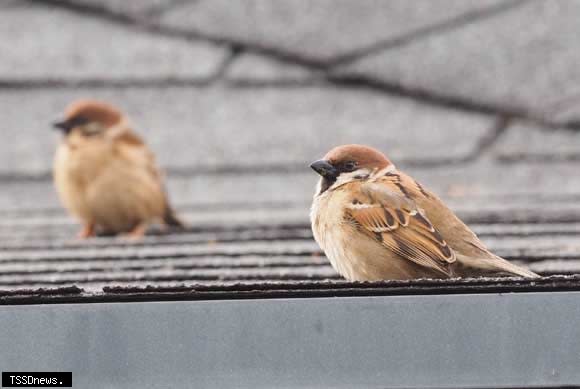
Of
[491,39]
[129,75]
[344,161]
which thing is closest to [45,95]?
[129,75]

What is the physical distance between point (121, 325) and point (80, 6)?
5958 millimetres

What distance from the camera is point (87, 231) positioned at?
6586 mm

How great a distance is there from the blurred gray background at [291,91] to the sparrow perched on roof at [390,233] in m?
1.71

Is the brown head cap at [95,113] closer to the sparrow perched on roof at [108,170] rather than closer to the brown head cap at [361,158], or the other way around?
the sparrow perched on roof at [108,170]

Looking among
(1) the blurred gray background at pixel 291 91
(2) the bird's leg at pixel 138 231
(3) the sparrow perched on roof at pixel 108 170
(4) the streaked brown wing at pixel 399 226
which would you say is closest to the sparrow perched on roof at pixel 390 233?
(4) the streaked brown wing at pixel 399 226

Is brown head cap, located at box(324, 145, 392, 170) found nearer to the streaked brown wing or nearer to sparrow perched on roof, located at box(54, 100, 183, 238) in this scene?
the streaked brown wing

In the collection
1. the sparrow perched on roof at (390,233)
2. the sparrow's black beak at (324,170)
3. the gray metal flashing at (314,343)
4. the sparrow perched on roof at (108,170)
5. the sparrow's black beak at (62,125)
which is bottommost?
the gray metal flashing at (314,343)

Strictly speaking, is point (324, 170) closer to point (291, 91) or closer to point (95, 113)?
point (95, 113)

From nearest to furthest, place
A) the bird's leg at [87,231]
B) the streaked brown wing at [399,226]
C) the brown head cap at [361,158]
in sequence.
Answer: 1. the streaked brown wing at [399,226]
2. the brown head cap at [361,158]
3. the bird's leg at [87,231]

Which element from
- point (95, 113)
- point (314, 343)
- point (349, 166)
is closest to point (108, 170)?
point (95, 113)

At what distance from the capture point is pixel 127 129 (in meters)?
7.14

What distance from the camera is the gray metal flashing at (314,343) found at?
9.37 feet

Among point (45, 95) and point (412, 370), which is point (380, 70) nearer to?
point (45, 95)

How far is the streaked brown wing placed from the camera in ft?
13.1
